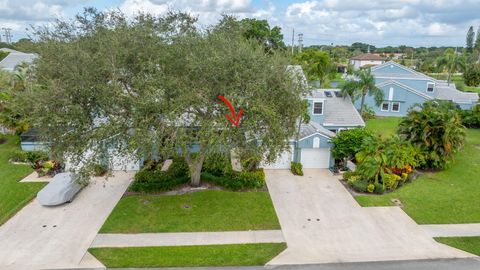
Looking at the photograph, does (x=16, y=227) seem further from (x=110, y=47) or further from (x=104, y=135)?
(x=110, y=47)

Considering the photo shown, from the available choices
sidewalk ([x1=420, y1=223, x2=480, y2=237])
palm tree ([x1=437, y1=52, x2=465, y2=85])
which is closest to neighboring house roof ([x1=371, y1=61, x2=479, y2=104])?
palm tree ([x1=437, y1=52, x2=465, y2=85])

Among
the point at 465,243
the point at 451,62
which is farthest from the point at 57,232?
the point at 451,62

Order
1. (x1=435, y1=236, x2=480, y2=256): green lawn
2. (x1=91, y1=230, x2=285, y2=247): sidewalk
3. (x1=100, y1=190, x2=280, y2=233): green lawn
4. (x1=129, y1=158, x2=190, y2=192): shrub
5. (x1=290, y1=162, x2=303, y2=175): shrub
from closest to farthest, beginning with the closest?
(x1=435, y1=236, x2=480, y2=256): green lawn < (x1=91, y1=230, x2=285, y2=247): sidewalk < (x1=100, y1=190, x2=280, y2=233): green lawn < (x1=129, y1=158, x2=190, y2=192): shrub < (x1=290, y1=162, x2=303, y2=175): shrub

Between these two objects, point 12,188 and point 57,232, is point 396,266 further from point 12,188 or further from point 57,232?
point 12,188

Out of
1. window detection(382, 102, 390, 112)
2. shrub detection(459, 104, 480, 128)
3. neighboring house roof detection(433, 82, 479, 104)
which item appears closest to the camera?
shrub detection(459, 104, 480, 128)

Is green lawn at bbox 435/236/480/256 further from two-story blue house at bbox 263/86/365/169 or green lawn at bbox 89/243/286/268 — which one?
two-story blue house at bbox 263/86/365/169

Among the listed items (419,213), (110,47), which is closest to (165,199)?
(110,47)
